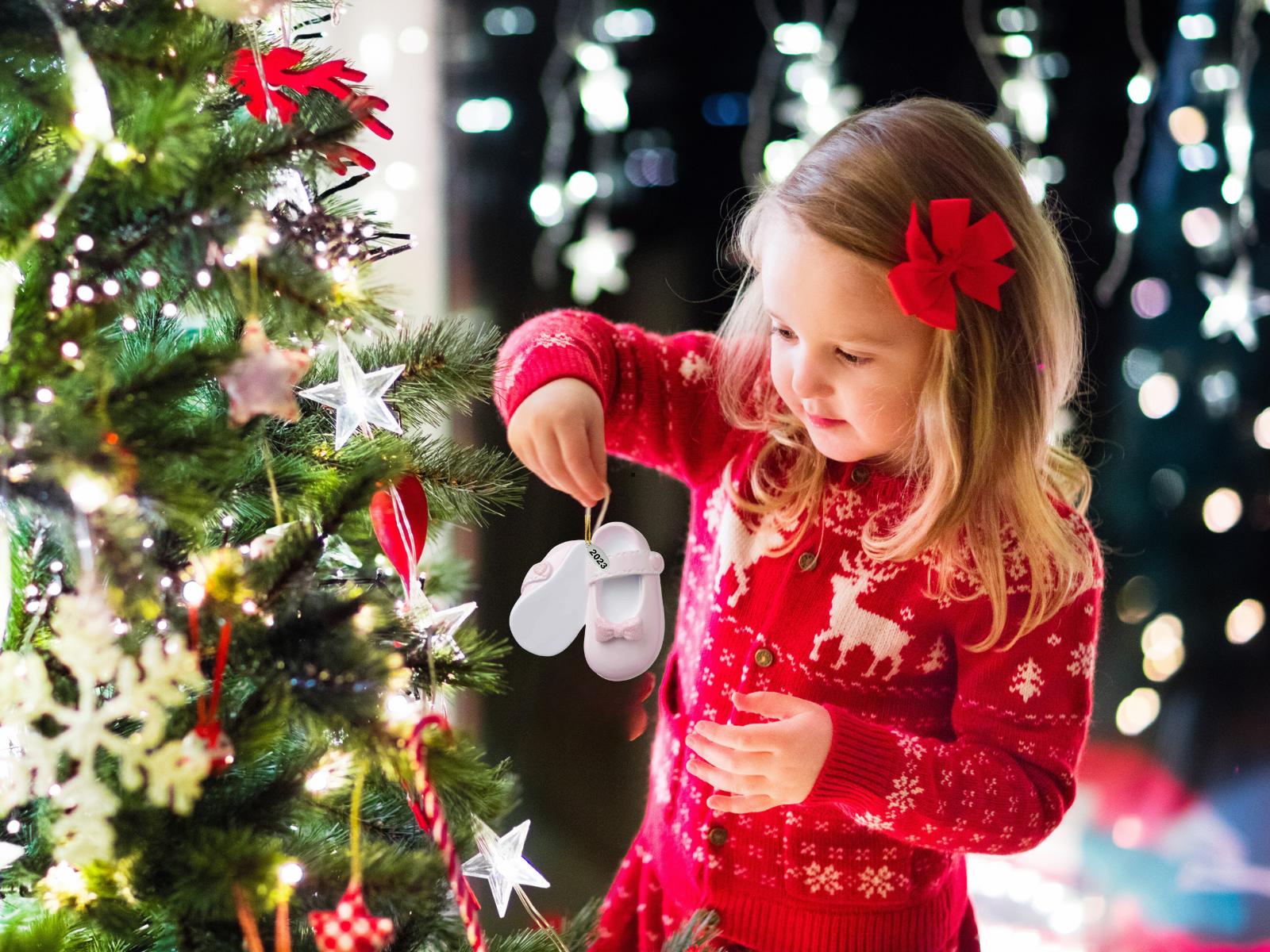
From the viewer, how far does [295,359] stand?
23.1 inches

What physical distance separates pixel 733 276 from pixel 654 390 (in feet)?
1.24

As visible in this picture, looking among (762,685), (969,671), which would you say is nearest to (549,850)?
(762,685)

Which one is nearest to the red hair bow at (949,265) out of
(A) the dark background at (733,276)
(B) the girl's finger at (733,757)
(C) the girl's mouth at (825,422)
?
(C) the girl's mouth at (825,422)

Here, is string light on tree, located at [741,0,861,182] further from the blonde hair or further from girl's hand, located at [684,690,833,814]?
girl's hand, located at [684,690,833,814]

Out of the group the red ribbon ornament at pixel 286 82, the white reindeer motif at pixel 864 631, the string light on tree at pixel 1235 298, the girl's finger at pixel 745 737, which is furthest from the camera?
the string light on tree at pixel 1235 298

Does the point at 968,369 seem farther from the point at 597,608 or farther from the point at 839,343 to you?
the point at 597,608

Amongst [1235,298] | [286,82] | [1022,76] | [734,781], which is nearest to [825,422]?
[734,781]

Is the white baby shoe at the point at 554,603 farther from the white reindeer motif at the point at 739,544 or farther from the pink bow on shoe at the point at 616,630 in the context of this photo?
the white reindeer motif at the point at 739,544

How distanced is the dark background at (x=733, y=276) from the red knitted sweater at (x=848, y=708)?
0.33m

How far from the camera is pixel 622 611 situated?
0.85 meters

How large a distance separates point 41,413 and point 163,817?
23 cm

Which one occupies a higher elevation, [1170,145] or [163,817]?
[1170,145]

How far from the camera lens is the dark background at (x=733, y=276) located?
1250mm

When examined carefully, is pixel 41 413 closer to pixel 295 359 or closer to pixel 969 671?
pixel 295 359
